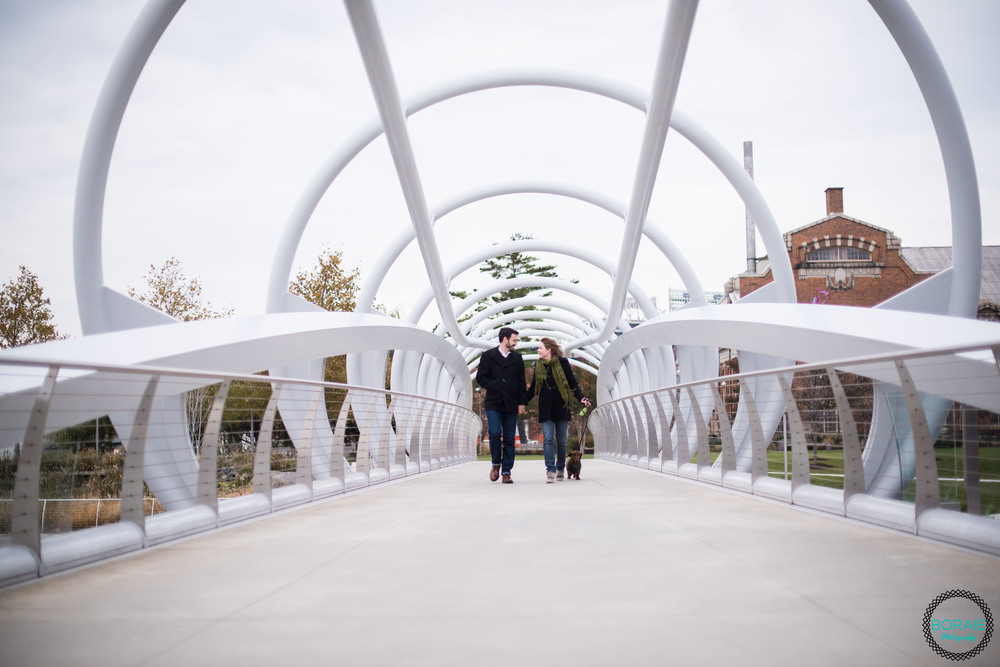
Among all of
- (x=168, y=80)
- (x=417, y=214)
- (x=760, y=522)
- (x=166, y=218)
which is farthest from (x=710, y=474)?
(x=166, y=218)

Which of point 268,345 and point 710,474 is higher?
point 268,345

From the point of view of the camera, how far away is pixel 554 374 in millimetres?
11086

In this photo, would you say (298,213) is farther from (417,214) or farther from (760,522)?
(760,522)

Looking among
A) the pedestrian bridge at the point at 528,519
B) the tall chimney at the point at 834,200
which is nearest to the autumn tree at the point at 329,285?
the tall chimney at the point at 834,200

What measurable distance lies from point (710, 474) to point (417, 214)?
24.1 feet

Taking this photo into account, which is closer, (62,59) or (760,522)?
(760,522)

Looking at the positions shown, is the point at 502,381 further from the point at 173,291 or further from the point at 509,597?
the point at 173,291

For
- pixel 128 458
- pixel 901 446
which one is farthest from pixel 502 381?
pixel 128 458

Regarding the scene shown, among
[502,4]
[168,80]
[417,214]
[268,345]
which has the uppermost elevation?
[168,80]

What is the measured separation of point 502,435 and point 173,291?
27.6 m

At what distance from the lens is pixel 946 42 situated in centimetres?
1700

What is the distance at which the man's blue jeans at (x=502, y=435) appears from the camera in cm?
1089

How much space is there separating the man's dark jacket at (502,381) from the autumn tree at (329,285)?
98.8ft

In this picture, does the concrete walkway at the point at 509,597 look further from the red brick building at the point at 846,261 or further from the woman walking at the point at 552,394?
the red brick building at the point at 846,261
